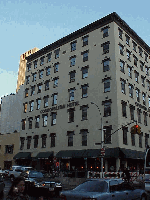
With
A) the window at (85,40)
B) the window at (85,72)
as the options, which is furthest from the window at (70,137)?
the window at (85,40)

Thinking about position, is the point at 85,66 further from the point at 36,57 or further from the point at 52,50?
the point at 36,57

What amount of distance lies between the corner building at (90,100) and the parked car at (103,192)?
18.4 meters

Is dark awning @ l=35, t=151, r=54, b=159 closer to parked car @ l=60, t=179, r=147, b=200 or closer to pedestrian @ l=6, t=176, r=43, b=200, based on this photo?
parked car @ l=60, t=179, r=147, b=200

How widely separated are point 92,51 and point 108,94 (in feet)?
29.7

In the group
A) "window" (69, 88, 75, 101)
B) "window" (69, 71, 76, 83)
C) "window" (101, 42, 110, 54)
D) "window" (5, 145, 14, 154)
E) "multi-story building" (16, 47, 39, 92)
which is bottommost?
"window" (5, 145, 14, 154)

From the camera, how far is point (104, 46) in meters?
36.0

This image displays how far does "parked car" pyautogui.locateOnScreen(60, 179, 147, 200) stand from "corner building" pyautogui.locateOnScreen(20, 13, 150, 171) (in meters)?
18.4

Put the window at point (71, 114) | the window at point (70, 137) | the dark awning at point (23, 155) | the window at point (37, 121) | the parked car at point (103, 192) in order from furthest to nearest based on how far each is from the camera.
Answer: the window at point (37, 121), the dark awning at point (23, 155), the window at point (71, 114), the window at point (70, 137), the parked car at point (103, 192)

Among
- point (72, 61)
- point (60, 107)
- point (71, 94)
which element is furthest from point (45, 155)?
point (72, 61)

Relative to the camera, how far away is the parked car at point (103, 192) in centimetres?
864

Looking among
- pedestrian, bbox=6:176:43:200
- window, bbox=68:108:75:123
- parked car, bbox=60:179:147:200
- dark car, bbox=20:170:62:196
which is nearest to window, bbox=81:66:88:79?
window, bbox=68:108:75:123

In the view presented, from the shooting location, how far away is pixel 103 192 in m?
8.99

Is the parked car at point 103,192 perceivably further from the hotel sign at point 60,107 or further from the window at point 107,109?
the hotel sign at point 60,107

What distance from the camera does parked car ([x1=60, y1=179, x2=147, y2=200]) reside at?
340 inches
